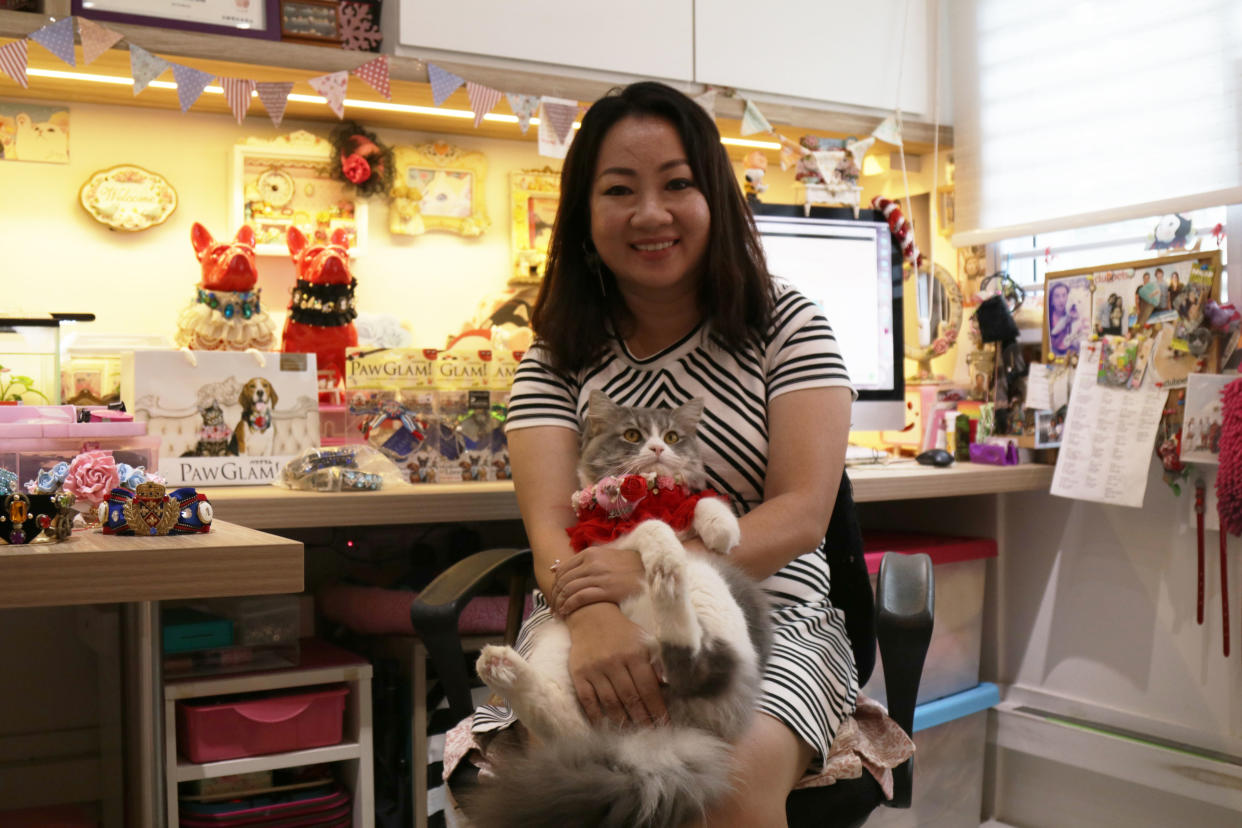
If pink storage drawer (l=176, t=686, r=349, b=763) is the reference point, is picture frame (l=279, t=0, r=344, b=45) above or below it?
above

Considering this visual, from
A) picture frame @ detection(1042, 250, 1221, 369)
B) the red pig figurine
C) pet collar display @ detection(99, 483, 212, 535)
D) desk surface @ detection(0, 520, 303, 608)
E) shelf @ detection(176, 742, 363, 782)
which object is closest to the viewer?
desk surface @ detection(0, 520, 303, 608)

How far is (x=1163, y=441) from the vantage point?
2.08 meters

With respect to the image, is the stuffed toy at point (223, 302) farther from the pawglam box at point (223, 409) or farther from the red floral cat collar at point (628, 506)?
the red floral cat collar at point (628, 506)

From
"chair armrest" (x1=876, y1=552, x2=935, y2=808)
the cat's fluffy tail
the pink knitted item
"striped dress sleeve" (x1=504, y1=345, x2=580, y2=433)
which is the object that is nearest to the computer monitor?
the pink knitted item

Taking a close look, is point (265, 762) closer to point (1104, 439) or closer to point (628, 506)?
point (628, 506)

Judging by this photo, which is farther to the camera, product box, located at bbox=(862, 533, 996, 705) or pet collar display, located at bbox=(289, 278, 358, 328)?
product box, located at bbox=(862, 533, 996, 705)

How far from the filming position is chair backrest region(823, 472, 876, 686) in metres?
1.46

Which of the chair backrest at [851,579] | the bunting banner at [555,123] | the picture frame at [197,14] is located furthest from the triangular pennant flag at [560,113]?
the chair backrest at [851,579]

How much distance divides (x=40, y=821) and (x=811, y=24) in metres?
2.16

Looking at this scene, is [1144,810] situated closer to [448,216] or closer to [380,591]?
[380,591]

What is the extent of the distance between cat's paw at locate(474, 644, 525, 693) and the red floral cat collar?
0.85 ft

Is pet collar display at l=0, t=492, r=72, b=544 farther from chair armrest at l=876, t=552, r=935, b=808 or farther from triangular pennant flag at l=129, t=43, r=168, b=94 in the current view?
triangular pennant flag at l=129, t=43, r=168, b=94

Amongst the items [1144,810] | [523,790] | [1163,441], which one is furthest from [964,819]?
[523,790]

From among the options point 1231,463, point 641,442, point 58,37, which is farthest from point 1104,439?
point 58,37
